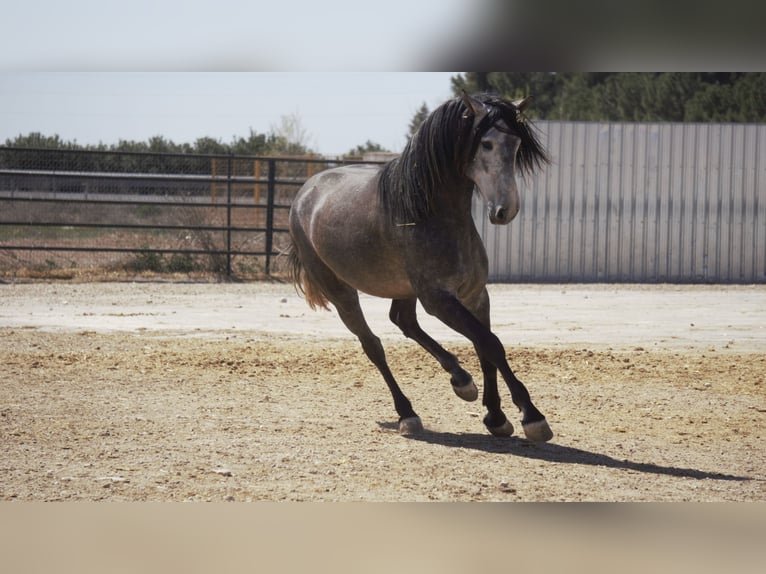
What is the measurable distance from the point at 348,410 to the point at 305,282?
1023 mm

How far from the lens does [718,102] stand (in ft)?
74.4

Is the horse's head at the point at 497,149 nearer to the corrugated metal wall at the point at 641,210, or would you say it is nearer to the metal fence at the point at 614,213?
the metal fence at the point at 614,213

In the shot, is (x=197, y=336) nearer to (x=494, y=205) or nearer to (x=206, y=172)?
(x=494, y=205)

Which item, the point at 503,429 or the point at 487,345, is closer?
the point at 487,345

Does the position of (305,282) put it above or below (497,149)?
below

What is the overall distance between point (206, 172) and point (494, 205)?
728 inches

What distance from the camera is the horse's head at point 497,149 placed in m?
4.82

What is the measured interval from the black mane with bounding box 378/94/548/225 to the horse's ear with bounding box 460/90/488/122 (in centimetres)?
3

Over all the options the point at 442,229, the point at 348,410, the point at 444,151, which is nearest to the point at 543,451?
the point at 442,229

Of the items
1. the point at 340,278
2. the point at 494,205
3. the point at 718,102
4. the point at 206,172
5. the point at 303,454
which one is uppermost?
the point at 718,102

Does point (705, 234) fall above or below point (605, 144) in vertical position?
below

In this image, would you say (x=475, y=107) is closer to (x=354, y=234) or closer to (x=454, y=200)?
(x=454, y=200)

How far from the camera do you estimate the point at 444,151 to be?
5301 mm

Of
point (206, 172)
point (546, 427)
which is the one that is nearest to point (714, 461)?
point (546, 427)
